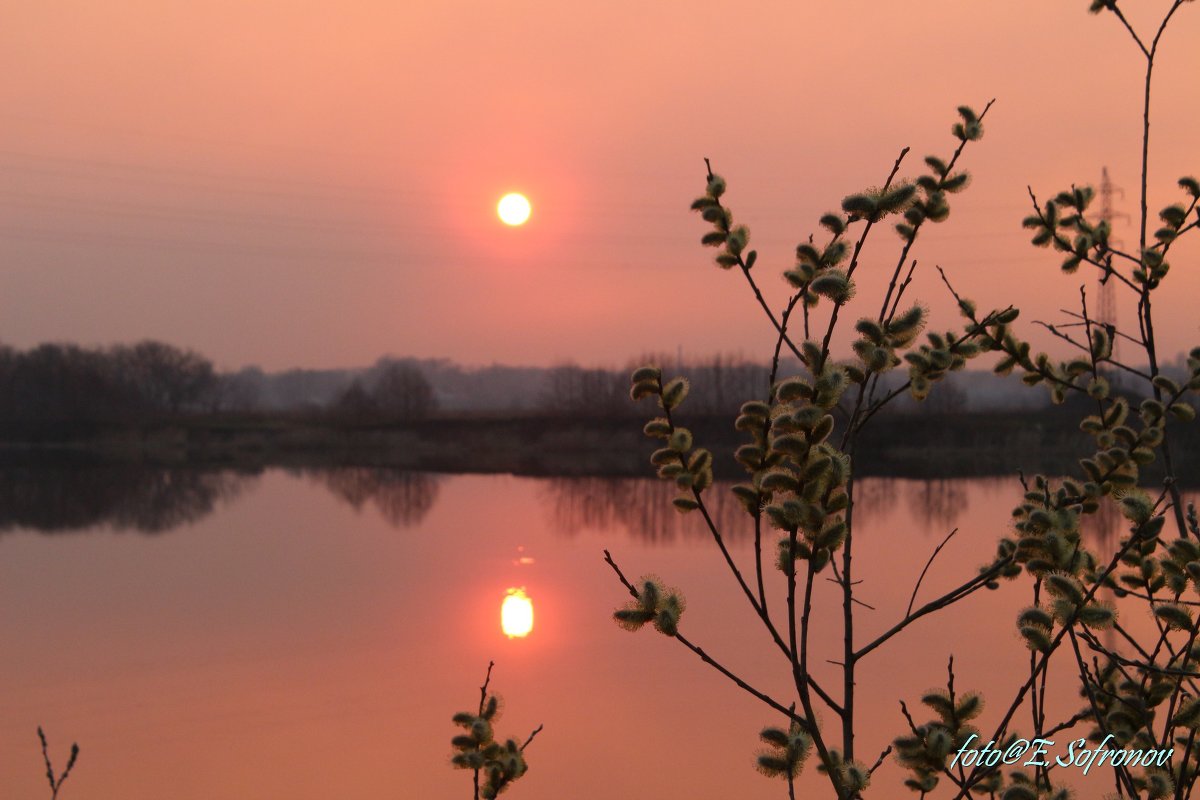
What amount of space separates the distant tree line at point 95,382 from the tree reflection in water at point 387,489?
18414 millimetres

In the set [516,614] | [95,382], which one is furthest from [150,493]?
[95,382]

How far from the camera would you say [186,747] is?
6816 mm

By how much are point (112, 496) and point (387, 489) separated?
507 cm

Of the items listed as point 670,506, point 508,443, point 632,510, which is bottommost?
point 632,510

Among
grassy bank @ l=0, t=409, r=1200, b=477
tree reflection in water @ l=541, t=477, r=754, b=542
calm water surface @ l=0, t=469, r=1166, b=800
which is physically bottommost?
calm water surface @ l=0, t=469, r=1166, b=800

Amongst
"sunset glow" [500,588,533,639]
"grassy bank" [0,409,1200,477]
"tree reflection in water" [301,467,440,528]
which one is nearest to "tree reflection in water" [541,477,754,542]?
"tree reflection in water" [301,467,440,528]

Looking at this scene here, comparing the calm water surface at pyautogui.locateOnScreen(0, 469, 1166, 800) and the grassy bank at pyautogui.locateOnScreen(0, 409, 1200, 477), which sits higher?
the grassy bank at pyautogui.locateOnScreen(0, 409, 1200, 477)

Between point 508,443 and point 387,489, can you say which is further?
point 508,443

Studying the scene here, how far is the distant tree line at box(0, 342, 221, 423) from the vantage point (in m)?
46.8

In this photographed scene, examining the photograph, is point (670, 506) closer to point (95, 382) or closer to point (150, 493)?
point (150, 493)

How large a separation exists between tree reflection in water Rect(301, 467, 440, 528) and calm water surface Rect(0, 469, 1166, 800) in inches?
69.0

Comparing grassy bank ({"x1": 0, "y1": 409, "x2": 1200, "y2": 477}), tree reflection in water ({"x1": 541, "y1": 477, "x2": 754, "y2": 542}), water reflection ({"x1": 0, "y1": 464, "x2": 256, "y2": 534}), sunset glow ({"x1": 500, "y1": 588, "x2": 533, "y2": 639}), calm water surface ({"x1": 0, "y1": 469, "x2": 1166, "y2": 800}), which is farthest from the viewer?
grassy bank ({"x1": 0, "y1": 409, "x2": 1200, "y2": 477})

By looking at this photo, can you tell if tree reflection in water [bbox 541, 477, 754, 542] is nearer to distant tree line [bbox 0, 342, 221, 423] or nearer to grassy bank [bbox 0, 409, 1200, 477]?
grassy bank [bbox 0, 409, 1200, 477]

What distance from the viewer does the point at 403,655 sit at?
8984mm
